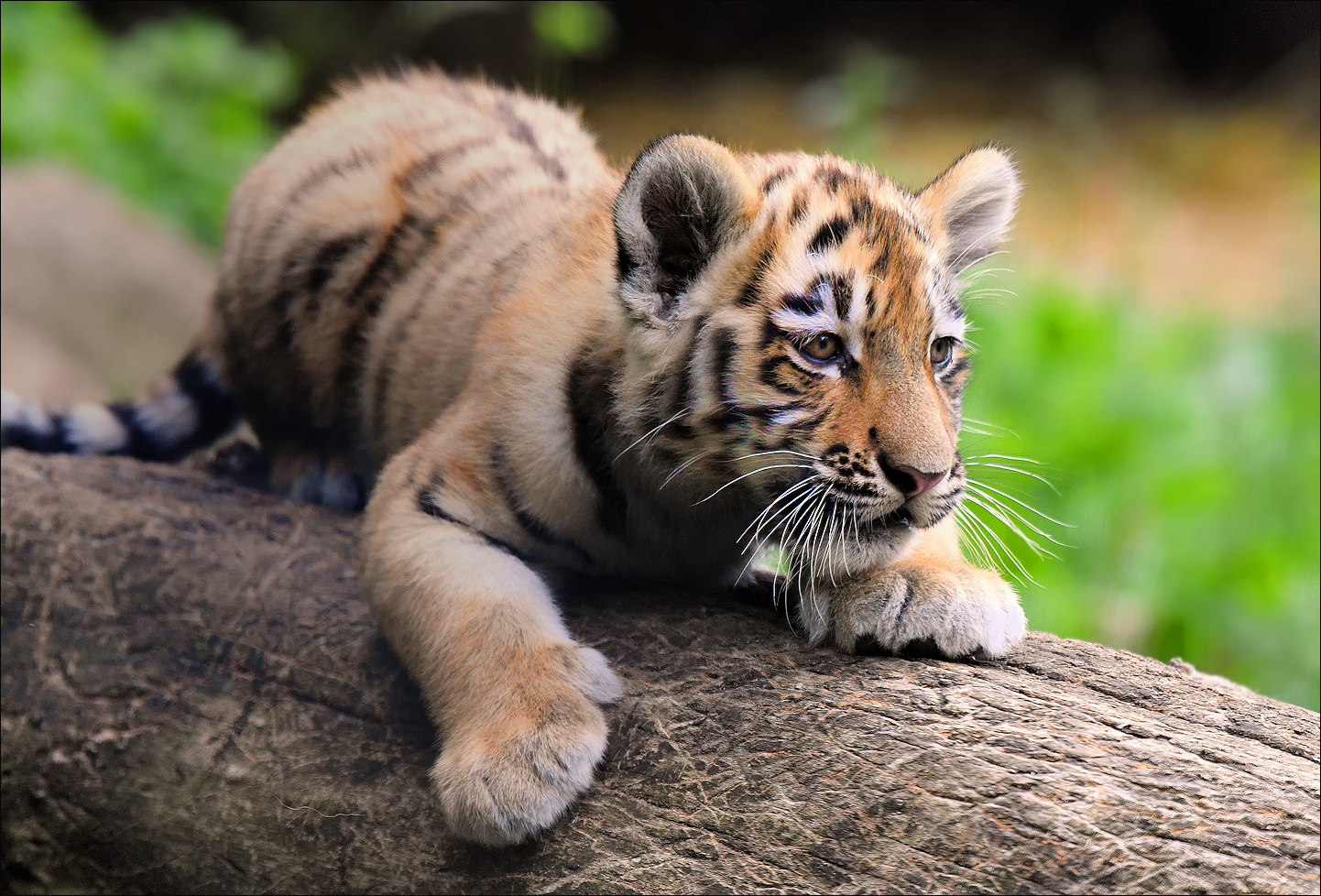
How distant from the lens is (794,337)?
1.87 metres

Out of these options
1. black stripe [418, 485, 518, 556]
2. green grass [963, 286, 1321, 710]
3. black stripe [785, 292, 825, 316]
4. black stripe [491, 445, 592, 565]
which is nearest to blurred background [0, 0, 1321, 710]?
green grass [963, 286, 1321, 710]

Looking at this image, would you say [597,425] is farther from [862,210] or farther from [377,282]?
[377,282]

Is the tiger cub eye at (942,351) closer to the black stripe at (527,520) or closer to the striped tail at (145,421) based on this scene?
the black stripe at (527,520)

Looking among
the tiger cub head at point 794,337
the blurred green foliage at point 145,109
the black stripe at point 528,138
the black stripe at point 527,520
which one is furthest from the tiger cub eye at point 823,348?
the blurred green foliage at point 145,109

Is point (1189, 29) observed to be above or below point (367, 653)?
above

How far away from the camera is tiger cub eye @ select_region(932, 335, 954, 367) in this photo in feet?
6.40

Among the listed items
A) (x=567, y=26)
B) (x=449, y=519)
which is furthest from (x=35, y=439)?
(x=567, y=26)

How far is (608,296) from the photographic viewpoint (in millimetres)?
2141

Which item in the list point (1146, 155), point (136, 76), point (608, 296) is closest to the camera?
point (608, 296)

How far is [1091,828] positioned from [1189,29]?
28.1 ft

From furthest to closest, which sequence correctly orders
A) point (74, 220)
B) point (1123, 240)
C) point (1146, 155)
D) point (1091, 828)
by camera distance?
point (1146, 155)
point (1123, 240)
point (74, 220)
point (1091, 828)

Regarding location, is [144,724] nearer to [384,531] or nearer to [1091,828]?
[384,531]

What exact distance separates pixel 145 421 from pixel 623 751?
2161mm

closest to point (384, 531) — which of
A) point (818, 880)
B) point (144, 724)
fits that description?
point (144, 724)
